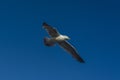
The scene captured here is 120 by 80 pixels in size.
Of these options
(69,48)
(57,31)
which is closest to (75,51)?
(69,48)

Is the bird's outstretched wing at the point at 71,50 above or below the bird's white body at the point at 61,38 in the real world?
above

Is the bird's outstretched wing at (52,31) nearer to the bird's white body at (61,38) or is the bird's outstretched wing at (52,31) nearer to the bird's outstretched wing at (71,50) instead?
the bird's white body at (61,38)

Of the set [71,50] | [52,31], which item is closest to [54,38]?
[52,31]

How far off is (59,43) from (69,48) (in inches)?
63.2

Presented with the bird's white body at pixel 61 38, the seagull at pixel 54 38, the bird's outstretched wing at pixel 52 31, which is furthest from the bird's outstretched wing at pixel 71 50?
the bird's outstretched wing at pixel 52 31

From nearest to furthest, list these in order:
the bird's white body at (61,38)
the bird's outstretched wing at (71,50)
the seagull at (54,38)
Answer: the seagull at (54,38) → the bird's white body at (61,38) → the bird's outstretched wing at (71,50)

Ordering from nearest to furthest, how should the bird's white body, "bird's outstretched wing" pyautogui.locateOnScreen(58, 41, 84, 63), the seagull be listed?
the seagull, the bird's white body, "bird's outstretched wing" pyautogui.locateOnScreen(58, 41, 84, 63)

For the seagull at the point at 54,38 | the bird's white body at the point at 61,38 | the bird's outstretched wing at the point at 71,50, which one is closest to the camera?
the seagull at the point at 54,38

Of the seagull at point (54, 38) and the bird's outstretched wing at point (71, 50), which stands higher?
the bird's outstretched wing at point (71, 50)

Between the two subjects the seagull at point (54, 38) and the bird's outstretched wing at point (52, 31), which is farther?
the bird's outstretched wing at point (52, 31)

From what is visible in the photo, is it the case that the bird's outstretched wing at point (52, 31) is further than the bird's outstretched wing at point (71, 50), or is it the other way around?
the bird's outstretched wing at point (71, 50)

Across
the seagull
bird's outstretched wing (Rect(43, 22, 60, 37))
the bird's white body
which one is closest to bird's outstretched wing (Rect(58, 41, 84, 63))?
the seagull

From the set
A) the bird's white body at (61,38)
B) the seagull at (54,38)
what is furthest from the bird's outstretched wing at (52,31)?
the bird's white body at (61,38)

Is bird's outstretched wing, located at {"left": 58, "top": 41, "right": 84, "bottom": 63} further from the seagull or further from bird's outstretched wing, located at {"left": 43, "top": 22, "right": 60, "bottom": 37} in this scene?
bird's outstretched wing, located at {"left": 43, "top": 22, "right": 60, "bottom": 37}
